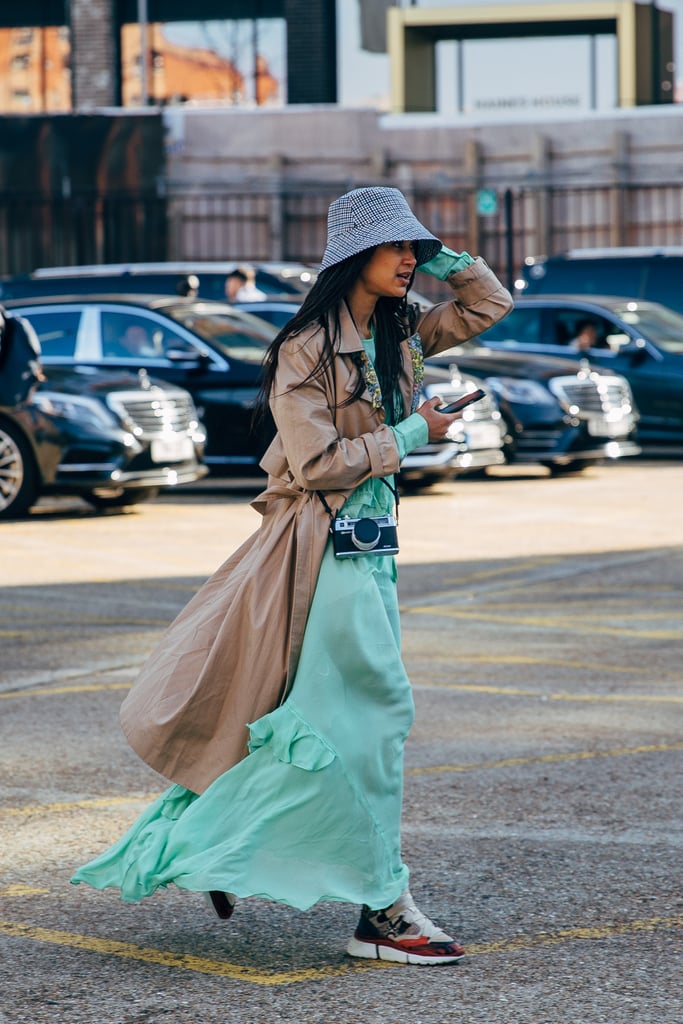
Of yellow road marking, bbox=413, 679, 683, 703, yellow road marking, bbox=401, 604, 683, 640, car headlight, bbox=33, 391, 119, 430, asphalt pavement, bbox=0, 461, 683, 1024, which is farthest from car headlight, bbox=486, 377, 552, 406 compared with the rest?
yellow road marking, bbox=413, 679, 683, 703

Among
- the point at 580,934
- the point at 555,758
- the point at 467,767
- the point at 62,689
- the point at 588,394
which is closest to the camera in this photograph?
the point at 580,934

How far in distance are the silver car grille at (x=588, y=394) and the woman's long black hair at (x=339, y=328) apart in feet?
45.4

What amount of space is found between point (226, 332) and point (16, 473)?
127 inches

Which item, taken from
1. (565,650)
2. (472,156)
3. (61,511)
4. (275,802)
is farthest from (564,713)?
(472,156)

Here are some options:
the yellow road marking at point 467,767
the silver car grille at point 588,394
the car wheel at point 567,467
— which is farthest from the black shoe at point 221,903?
the car wheel at point 567,467

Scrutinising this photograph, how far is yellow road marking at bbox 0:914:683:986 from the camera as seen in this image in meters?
4.44

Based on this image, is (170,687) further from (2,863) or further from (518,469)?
(518,469)

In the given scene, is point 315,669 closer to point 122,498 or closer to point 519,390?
point 122,498

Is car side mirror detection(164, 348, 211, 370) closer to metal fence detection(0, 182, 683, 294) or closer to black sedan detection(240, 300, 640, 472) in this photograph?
black sedan detection(240, 300, 640, 472)

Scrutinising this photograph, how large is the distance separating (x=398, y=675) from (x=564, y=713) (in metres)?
3.06

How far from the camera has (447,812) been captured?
5.95 m

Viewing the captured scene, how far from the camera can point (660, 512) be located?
15.1 m

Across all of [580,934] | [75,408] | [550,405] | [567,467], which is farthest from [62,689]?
[567,467]

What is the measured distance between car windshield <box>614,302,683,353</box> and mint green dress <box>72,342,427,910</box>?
1661cm
